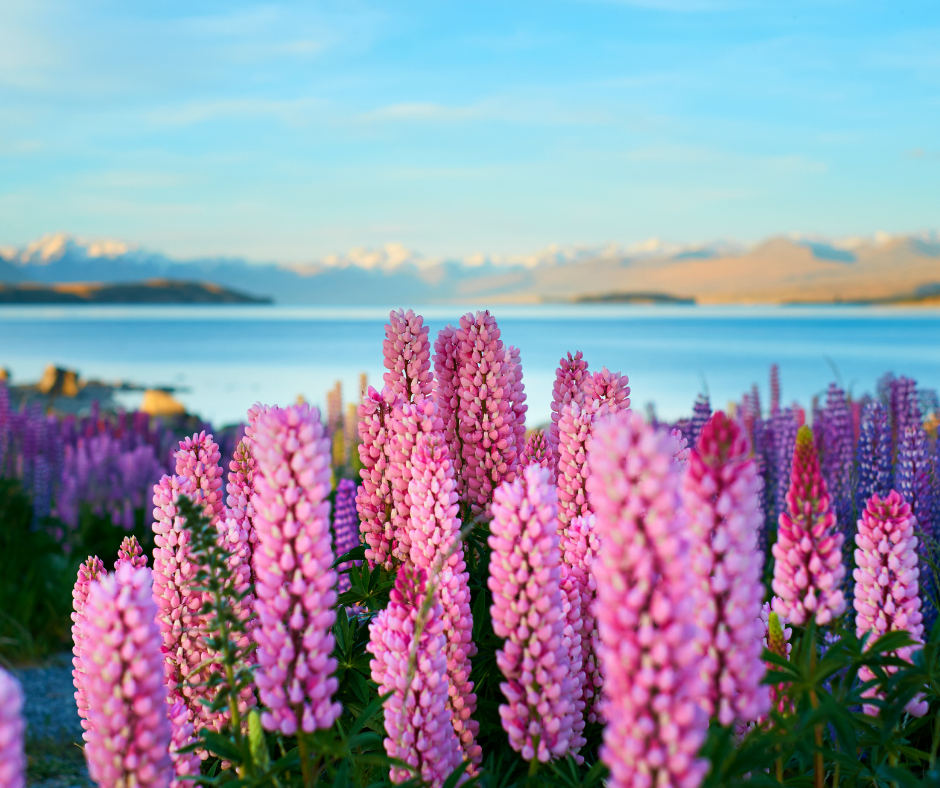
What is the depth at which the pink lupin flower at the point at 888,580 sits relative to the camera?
2365mm

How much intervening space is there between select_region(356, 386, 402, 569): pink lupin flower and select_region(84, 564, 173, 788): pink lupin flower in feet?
4.25

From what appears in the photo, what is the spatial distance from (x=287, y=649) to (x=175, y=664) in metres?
1.03

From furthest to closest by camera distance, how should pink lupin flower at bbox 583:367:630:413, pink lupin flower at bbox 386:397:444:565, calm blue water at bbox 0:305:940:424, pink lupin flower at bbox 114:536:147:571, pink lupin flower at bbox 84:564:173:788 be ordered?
calm blue water at bbox 0:305:940:424 → pink lupin flower at bbox 583:367:630:413 → pink lupin flower at bbox 386:397:444:565 → pink lupin flower at bbox 114:536:147:571 → pink lupin flower at bbox 84:564:173:788

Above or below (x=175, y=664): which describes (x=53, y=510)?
below

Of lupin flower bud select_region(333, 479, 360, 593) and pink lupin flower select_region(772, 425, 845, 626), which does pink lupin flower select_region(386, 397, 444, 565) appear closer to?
pink lupin flower select_region(772, 425, 845, 626)

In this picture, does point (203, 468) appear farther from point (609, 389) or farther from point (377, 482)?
point (609, 389)

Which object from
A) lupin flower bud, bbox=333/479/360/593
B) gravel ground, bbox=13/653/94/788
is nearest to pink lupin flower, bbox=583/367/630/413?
lupin flower bud, bbox=333/479/360/593

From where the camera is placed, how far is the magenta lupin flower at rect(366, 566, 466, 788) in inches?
82.5

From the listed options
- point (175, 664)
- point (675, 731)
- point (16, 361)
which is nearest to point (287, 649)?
point (675, 731)

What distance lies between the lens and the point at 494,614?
2.00m

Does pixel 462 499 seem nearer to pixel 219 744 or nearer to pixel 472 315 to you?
pixel 472 315

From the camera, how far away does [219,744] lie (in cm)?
212

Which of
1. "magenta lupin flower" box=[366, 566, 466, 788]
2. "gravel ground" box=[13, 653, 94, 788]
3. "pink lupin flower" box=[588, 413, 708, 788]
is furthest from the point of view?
"gravel ground" box=[13, 653, 94, 788]

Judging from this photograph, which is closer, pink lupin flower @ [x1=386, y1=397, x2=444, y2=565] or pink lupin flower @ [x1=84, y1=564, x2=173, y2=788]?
pink lupin flower @ [x1=84, y1=564, x2=173, y2=788]
